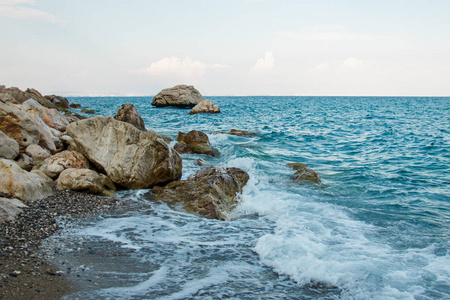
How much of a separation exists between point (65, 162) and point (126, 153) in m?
1.68

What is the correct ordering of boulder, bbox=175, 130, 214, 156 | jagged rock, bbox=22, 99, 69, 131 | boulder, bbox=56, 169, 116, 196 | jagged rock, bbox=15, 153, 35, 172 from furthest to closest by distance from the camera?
boulder, bbox=175, 130, 214, 156, jagged rock, bbox=22, 99, 69, 131, jagged rock, bbox=15, 153, 35, 172, boulder, bbox=56, 169, 116, 196

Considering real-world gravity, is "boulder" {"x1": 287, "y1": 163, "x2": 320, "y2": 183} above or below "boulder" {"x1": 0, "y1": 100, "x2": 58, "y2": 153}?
below

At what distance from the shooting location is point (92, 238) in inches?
235

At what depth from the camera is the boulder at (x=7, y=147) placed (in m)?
8.85

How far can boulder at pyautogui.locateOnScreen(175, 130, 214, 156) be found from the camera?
51.5 ft

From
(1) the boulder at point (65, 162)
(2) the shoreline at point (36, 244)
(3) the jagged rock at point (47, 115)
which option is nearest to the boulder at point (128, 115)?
(3) the jagged rock at point (47, 115)

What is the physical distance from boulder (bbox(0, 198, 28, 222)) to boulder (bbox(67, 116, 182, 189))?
2841 millimetres

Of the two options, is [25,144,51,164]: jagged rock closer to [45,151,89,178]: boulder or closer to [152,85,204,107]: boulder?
[45,151,89,178]: boulder

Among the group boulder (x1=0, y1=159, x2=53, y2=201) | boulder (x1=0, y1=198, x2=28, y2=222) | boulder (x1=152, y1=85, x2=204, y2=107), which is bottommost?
boulder (x1=0, y1=198, x2=28, y2=222)

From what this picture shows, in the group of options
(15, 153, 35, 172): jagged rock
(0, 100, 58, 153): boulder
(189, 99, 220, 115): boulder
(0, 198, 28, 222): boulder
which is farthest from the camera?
(189, 99, 220, 115): boulder

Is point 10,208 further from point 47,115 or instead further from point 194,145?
point 194,145

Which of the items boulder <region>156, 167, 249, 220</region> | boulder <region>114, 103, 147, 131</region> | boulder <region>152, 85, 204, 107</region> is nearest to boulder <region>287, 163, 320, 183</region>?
boulder <region>156, 167, 249, 220</region>

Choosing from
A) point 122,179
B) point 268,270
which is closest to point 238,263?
point 268,270

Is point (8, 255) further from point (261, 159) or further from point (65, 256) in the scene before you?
point (261, 159)
